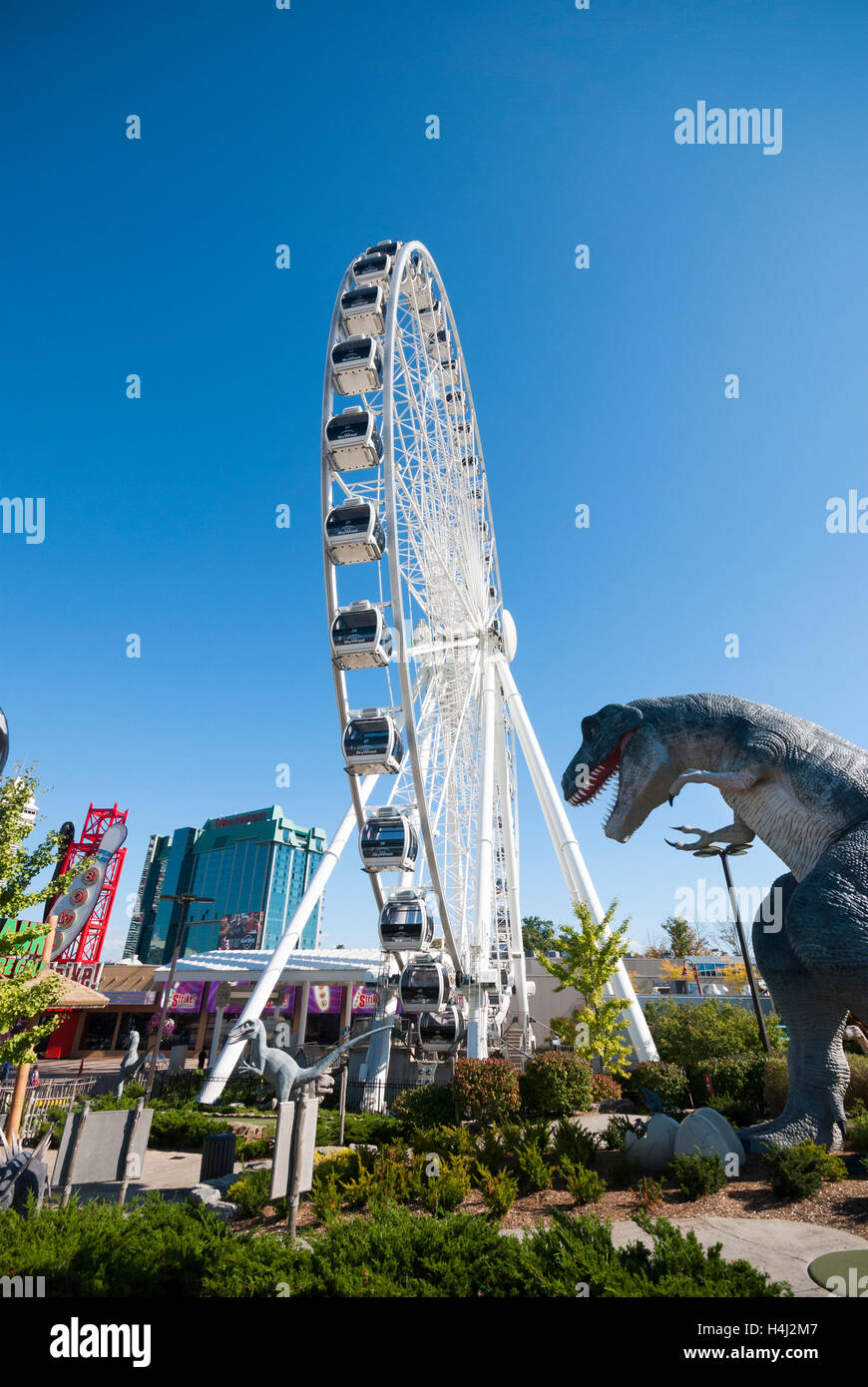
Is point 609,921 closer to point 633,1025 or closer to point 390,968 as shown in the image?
point 633,1025

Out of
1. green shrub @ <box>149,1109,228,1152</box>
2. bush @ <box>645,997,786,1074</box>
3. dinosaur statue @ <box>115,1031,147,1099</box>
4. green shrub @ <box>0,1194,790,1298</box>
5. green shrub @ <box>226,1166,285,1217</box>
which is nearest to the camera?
green shrub @ <box>0,1194,790,1298</box>

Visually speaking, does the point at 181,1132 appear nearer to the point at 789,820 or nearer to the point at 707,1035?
the point at 707,1035

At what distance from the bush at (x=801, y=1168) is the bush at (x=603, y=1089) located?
638 cm

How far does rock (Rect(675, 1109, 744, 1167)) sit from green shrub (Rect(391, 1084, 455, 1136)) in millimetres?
5040

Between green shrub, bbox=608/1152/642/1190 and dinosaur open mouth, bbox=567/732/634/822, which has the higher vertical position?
dinosaur open mouth, bbox=567/732/634/822

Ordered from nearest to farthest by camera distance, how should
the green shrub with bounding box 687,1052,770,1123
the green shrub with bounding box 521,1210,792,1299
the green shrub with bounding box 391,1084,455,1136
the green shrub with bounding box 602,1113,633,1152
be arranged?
the green shrub with bounding box 521,1210,792,1299 → the green shrub with bounding box 602,1113,633,1152 → the green shrub with bounding box 391,1084,455,1136 → the green shrub with bounding box 687,1052,770,1123

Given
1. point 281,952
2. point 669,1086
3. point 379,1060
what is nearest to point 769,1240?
point 669,1086

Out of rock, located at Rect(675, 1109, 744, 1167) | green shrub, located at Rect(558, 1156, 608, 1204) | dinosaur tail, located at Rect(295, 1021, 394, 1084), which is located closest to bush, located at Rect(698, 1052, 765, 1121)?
rock, located at Rect(675, 1109, 744, 1167)

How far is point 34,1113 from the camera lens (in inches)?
617

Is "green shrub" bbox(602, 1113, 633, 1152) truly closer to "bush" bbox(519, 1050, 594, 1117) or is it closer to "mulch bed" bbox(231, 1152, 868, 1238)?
"mulch bed" bbox(231, 1152, 868, 1238)

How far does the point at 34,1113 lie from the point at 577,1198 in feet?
44.5

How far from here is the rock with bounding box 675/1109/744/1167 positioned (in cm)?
782

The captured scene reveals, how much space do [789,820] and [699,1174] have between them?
12.4 feet
